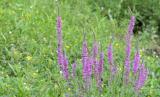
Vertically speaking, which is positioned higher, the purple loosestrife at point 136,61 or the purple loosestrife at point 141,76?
the purple loosestrife at point 136,61

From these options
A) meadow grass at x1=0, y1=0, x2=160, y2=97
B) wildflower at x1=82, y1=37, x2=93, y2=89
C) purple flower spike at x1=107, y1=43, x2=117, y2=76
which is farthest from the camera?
meadow grass at x1=0, y1=0, x2=160, y2=97

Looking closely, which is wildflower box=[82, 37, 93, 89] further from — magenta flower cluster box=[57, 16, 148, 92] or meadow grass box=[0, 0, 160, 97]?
meadow grass box=[0, 0, 160, 97]

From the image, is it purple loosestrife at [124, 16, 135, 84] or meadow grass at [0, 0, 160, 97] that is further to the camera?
meadow grass at [0, 0, 160, 97]

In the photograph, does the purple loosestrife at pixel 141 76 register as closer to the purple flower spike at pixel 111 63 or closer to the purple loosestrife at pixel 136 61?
the purple loosestrife at pixel 136 61

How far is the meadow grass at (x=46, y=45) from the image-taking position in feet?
10.6

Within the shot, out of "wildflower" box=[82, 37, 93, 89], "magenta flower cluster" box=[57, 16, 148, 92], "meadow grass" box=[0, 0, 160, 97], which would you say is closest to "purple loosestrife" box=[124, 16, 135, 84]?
"magenta flower cluster" box=[57, 16, 148, 92]

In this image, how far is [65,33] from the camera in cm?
422

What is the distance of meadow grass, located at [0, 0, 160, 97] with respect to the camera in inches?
127

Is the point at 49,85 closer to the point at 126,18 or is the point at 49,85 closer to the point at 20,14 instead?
the point at 20,14

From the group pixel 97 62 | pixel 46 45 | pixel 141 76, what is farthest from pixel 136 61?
pixel 46 45

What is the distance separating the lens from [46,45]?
13.1 feet

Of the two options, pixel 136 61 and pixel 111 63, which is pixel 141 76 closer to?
pixel 136 61

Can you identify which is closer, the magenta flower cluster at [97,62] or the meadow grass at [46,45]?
the magenta flower cluster at [97,62]

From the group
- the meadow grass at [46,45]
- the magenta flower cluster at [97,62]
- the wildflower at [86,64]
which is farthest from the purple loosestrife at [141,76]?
the wildflower at [86,64]
